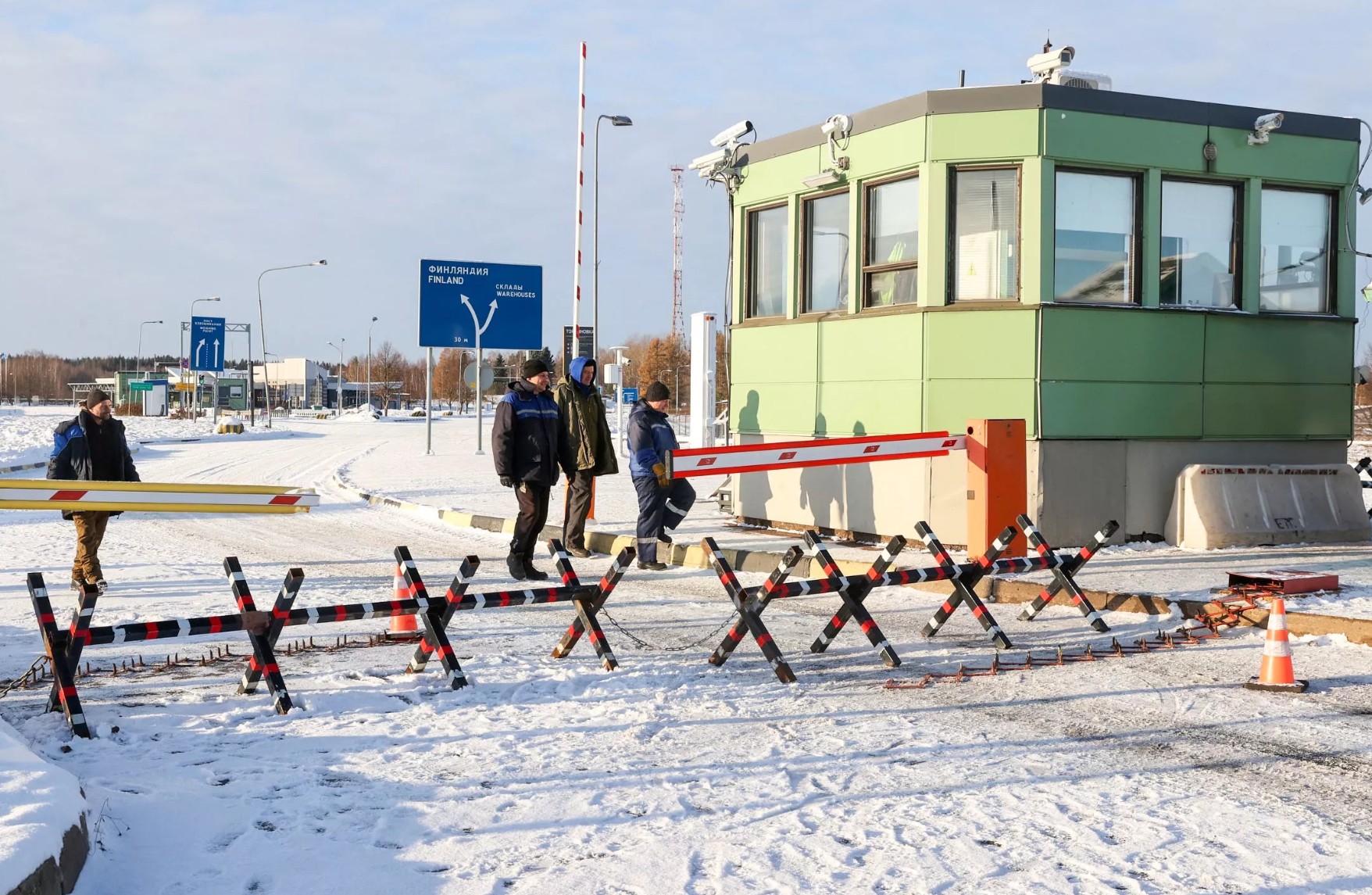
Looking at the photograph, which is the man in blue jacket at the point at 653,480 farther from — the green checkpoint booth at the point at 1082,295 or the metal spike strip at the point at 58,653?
the metal spike strip at the point at 58,653

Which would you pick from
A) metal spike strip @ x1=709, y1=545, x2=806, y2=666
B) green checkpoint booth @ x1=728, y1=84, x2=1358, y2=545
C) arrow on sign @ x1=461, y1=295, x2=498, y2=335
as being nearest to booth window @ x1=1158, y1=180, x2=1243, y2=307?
green checkpoint booth @ x1=728, y1=84, x2=1358, y2=545

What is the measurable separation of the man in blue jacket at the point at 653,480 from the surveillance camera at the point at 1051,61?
5.19 m

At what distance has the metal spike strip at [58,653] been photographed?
579cm

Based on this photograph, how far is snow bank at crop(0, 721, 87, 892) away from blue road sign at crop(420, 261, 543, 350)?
79.9ft

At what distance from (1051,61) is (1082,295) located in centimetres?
244

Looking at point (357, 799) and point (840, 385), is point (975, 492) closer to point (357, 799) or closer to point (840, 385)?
point (840, 385)

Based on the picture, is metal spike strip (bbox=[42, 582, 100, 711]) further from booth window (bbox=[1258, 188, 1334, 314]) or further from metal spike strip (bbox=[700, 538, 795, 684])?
booth window (bbox=[1258, 188, 1334, 314])

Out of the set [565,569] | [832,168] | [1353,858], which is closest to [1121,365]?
[832,168]

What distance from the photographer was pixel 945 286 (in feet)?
41.8

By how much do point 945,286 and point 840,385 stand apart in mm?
1750

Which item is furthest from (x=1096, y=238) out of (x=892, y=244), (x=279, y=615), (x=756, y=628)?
(x=279, y=615)

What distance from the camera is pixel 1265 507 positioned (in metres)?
12.8

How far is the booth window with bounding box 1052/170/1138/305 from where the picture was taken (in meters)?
12.5

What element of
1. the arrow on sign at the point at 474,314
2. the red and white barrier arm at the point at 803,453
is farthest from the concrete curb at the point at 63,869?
the arrow on sign at the point at 474,314
